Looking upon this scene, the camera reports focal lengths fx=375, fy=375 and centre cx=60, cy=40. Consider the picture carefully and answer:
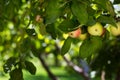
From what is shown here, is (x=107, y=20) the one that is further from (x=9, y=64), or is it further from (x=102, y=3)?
(x=9, y=64)

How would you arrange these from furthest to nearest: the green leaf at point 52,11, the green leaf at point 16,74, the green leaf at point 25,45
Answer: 1. the green leaf at point 25,45
2. the green leaf at point 16,74
3. the green leaf at point 52,11

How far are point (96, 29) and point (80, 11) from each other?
0.50ft

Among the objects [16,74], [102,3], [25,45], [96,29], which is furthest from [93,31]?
[25,45]

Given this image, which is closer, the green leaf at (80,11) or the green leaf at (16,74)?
the green leaf at (80,11)

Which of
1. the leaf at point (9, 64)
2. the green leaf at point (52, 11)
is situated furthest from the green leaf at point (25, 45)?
the green leaf at point (52, 11)

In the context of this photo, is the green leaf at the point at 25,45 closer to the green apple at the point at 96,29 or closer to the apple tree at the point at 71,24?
the apple tree at the point at 71,24

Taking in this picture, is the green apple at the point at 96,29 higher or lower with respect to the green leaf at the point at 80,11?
lower

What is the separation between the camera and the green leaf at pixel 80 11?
135cm

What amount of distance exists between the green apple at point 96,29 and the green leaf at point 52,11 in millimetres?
167

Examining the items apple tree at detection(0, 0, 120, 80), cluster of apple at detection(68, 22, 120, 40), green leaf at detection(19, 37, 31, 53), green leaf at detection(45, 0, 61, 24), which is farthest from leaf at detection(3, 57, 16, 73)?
green leaf at detection(45, 0, 61, 24)

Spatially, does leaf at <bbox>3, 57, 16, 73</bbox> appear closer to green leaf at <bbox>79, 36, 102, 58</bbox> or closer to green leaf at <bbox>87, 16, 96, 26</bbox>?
green leaf at <bbox>79, 36, 102, 58</bbox>

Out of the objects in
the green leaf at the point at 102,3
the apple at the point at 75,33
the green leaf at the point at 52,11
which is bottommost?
the apple at the point at 75,33

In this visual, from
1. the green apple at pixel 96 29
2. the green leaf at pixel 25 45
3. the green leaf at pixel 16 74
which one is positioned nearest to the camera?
the green apple at pixel 96 29

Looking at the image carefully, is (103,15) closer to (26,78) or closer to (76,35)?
(76,35)
